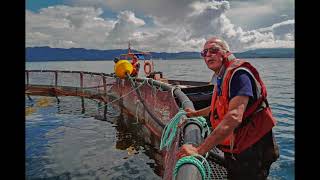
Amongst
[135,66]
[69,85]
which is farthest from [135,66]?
[69,85]

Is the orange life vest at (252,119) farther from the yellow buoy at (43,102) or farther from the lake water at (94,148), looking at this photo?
the yellow buoy at (43,102)

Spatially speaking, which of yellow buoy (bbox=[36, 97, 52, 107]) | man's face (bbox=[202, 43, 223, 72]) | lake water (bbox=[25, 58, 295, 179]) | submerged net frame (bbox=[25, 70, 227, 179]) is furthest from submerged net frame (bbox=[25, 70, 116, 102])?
man's face (bbox=[202, 43, 223, 72])

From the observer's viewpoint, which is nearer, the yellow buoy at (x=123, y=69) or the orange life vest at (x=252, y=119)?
the orange life vest at (x=252, y=119)

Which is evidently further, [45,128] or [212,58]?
[45,128]

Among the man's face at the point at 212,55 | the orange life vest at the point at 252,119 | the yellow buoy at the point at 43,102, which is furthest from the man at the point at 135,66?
the orange life vest at the point at 252,119

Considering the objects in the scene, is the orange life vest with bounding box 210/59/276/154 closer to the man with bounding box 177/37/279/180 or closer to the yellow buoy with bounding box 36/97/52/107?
the man with bounding box 177/37/279/180

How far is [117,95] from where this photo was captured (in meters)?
20.7

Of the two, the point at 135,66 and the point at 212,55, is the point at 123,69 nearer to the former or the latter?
the point at 135,66

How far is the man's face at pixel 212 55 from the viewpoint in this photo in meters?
3.57

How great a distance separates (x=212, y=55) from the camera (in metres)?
3.62

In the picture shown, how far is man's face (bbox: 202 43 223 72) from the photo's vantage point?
11.7 feet
